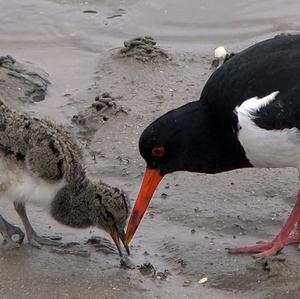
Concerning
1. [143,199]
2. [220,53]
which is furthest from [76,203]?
[220,53]

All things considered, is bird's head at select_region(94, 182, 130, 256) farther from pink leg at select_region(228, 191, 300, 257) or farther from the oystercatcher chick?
pink leg at select_region(228, 191, 300, 257)

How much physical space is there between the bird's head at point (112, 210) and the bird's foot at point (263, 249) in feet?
2.23

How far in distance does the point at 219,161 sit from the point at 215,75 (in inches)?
21.8

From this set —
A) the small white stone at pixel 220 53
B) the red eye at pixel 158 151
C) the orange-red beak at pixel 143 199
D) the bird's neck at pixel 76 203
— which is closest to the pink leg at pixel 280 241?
the orange-red beak at pixel 143 199

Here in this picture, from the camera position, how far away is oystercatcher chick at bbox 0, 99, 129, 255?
5863 millimetres

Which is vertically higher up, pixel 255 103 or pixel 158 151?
pixel 255 103

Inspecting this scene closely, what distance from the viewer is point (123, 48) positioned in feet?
28.5

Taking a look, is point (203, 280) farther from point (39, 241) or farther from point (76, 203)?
point (39, 241)

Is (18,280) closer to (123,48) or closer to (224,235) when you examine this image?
(224,235)

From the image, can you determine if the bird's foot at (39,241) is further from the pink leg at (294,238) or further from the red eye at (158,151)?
the pink leg at (294,238)

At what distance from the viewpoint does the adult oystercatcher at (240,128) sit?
19.6 feet

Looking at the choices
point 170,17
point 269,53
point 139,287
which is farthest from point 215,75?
point 170,17

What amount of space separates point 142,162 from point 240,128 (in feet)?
3.82

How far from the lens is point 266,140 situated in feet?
19.7
